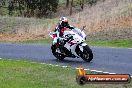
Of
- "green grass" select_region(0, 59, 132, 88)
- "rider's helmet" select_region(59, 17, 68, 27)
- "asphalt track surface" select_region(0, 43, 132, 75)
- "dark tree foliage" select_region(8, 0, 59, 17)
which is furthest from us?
"dark tree foliage" select_region(8, 0, 59, 17)

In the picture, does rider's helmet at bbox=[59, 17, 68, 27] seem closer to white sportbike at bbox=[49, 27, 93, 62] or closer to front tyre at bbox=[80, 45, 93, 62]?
white sportbike at bbox=[49, 27, 93, 62]

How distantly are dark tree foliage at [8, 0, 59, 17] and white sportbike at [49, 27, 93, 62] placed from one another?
1838 inches

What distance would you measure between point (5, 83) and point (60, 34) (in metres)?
7.03

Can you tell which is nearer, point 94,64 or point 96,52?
point 94,64

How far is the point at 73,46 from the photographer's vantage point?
18.0 m

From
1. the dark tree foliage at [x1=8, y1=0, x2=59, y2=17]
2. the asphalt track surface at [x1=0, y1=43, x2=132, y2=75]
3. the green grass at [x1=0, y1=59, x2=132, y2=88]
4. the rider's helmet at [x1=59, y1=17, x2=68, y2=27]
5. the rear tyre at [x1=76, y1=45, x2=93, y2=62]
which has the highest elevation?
the rider's helmet at [x1=59, y1=17, x2=68, y2=27]

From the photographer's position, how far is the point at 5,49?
2344 cm

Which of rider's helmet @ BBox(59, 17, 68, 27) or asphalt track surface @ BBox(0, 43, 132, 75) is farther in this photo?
rider's helmet @ BBox(59, 17, 68, 27)

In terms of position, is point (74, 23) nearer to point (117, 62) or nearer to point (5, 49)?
point (5, 49)

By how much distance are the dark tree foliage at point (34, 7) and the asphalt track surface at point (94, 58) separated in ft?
139

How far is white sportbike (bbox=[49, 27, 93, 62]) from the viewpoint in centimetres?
1756

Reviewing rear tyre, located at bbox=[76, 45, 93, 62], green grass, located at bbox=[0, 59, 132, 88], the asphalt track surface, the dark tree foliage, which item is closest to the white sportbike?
rear tyre, located at bbox=[76, 45, 93, 62]

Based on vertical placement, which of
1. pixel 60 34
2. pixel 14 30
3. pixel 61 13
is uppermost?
pixel 60 34

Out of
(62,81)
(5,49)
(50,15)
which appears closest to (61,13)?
(50,15)
